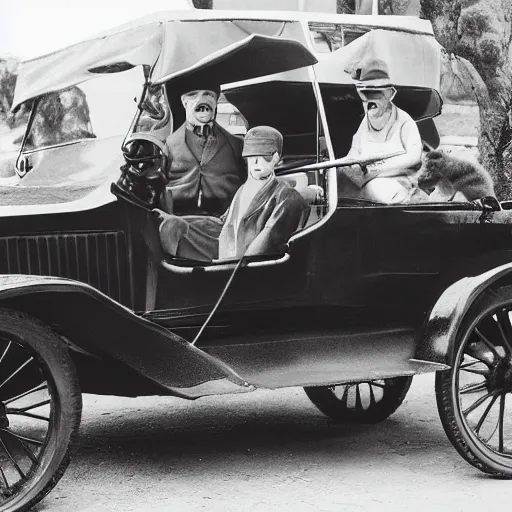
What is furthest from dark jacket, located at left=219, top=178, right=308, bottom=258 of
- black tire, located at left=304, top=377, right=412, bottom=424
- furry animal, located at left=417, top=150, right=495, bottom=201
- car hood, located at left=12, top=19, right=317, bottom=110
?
black tire, located at left=304, top=377, right=412, bottom=424

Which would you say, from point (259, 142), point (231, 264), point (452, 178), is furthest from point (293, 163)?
point (452, 178)

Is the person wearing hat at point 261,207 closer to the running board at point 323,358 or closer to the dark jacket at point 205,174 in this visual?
the dark jacket at point 205,174

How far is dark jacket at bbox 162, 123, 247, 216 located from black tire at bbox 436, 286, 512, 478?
4.25 feet

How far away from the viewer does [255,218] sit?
4594 mm

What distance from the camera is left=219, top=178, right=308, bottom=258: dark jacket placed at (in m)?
4.55

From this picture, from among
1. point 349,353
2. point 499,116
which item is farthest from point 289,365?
point 499,116

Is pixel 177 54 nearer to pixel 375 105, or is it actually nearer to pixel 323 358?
pixel 375 105

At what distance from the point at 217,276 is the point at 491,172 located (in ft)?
4.94

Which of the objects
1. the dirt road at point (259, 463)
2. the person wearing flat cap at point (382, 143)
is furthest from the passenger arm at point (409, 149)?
the dirt road at point (259, 463)

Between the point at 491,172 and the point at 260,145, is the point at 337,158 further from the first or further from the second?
→ the point at 491,172

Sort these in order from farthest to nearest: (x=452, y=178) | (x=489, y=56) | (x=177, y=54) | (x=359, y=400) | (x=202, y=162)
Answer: (x=359, y=400)
(x=489, y=56)
(x=452, y=178)
(x=202, y=162)
(x=177, y=54)

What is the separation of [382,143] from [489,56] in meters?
0.88

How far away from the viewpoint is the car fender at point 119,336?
403cm

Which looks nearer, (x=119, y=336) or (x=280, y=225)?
(x=119, y=336)
